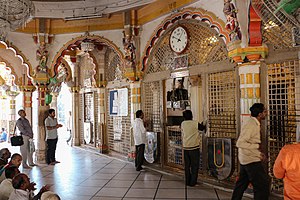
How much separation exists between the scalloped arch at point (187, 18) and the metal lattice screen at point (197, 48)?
0.11m

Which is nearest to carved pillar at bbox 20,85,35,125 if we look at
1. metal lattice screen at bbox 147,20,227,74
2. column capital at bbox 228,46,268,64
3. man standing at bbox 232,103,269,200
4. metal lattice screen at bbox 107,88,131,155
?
metal lattice screen at bbox 107,88,131,155

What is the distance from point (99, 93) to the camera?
9648 mm

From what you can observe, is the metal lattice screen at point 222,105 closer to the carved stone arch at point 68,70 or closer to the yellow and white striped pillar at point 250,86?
the yellow and white striped pillar at point 250,86

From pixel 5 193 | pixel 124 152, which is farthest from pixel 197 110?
pixel 5 193

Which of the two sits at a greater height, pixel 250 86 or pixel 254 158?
pixel 250 86

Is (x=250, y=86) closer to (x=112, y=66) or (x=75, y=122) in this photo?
(x=112, y=66)

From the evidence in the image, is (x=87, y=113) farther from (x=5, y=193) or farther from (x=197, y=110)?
(x=5, y=193)

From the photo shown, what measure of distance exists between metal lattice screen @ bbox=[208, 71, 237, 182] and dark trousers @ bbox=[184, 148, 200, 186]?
481 millimetres

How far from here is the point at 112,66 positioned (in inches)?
370

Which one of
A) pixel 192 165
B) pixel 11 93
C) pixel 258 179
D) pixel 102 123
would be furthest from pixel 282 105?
pixel 11 93

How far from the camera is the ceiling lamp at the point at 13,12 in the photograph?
4.88 m

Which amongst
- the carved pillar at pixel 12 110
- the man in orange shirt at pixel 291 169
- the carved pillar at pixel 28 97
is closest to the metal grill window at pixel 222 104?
the man in orange shirt at pixel 291 169

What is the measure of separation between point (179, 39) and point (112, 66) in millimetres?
3732

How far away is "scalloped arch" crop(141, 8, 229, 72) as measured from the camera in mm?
5129
